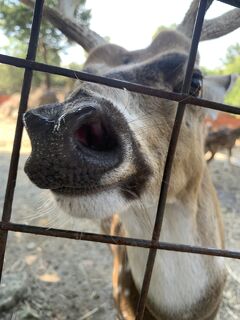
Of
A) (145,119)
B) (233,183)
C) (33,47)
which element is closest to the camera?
(33,47)

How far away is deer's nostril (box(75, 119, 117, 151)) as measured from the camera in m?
1.51

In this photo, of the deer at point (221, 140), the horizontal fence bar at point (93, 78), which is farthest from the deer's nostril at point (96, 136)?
the deer at point (221, 140)

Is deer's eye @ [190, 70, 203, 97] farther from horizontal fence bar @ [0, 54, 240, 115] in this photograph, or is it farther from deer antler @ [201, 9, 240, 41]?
horizontal fence bar @ [0, 54, 240, 115]

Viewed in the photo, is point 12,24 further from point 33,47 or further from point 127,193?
point 127,193

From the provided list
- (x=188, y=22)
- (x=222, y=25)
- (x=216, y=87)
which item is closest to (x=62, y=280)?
(x=216, y=87)

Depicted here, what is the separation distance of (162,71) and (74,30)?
36.7 inches

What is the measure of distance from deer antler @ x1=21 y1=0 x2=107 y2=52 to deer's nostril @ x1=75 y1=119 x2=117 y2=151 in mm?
1400

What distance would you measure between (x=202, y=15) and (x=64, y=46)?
1.55m

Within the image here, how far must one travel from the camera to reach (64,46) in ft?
9.70

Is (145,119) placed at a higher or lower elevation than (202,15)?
lower

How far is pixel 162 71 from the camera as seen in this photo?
244 centimetres

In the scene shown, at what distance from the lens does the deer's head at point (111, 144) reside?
1449 mm

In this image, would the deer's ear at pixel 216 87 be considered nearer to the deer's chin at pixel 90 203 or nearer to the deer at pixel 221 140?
the deer's chin at pixel 90 203

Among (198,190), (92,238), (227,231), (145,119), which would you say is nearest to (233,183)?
(227,231)
